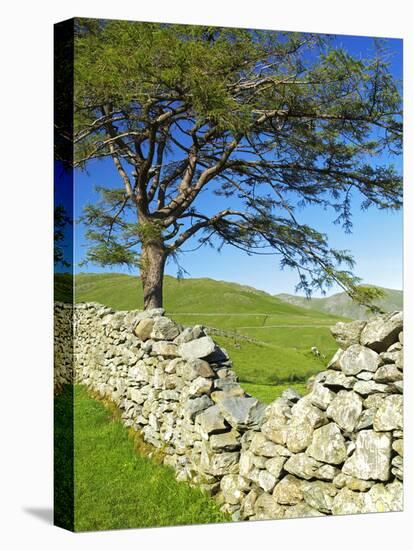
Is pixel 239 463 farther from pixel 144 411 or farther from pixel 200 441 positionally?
pixel 144 411

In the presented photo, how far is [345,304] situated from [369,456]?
167cm

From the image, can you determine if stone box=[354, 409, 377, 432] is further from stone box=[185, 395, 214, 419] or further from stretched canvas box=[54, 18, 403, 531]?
stone box=[185, 395, 214, 419]

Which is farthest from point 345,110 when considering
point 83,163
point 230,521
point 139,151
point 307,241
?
point 230,521

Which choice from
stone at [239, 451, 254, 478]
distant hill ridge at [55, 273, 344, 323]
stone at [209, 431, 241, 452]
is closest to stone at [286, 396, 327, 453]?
stone at [239, 451, 254, 478]

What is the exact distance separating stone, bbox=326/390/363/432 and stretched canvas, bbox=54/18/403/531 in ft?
0.06

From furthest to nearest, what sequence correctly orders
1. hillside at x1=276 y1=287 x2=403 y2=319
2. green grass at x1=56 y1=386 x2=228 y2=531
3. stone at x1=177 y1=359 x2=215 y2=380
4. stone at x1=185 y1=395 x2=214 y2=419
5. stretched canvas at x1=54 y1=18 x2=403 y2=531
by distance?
1. hillside at x1=276 y1=287 x2=403 y2=319
2. stone at x1=177 y1=359 x2=215 y2=380
3. stone at x1=185 y1=395 x2=214 y2=419
4. stretched canvas at x1=54 y1=18 x2=403 y2=531
5. green grass at x1=56 y1=386 x2=228 y2=531

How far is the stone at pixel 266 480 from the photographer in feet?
24.3

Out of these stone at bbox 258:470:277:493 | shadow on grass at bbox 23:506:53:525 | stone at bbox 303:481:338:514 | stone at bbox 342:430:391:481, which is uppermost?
stone at bbox 342:430:391:481

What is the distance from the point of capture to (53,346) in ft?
24.8

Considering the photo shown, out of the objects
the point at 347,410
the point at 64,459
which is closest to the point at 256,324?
the point at 347,410

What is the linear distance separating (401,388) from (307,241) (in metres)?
1.57

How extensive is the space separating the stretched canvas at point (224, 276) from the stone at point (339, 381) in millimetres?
19

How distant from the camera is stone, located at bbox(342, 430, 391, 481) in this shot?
23.8 feet

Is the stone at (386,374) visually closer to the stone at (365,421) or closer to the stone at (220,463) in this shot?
the stone at (365,421)
